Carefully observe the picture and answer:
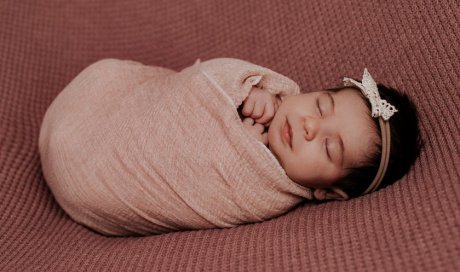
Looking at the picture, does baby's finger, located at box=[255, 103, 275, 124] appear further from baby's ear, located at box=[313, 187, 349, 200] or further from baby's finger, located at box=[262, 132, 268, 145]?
baby's ear, located at box=[313, 187, 349, 200]

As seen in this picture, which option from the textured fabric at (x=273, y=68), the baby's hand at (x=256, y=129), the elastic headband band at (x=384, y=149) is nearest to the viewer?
the textured fabric at (x=273, y=68)

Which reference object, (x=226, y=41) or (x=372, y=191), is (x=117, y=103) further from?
(x=372, y=191)

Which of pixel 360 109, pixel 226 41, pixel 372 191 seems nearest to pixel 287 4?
pixel 226 41

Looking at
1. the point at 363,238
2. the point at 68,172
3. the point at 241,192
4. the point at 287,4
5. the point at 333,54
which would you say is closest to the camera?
the point at 363,238

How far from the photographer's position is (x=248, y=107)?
1174mm

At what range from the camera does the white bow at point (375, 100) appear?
1057 millimetres

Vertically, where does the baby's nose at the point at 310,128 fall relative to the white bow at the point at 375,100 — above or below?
below

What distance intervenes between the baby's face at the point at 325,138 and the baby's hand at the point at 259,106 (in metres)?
0.06

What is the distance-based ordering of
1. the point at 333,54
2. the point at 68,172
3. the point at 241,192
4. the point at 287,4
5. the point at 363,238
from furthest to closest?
the point at 287,4 < the point at 333,54 < the point at 68,172 < the point at 241,192 < the point at 363,238

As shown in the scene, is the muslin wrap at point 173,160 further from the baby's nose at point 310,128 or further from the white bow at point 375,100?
the white bow at point 375,100

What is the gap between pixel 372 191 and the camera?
1.10m

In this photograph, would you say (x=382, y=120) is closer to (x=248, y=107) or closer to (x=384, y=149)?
(x=384, y=149)

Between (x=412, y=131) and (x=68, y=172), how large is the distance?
0.79 metres

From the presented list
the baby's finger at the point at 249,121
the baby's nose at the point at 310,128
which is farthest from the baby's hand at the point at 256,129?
the baby's nose at the point at 310,128
